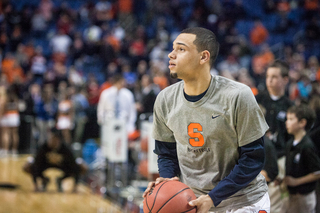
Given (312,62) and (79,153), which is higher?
(312,62)

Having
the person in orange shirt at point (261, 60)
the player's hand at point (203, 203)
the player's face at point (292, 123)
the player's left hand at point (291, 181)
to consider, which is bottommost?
the player's left hand at point (291, 181)

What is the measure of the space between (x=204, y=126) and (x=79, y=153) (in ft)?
24.7

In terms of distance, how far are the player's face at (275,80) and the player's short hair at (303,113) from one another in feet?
0.72

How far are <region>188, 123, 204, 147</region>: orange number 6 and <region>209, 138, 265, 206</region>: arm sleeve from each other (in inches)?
10.0

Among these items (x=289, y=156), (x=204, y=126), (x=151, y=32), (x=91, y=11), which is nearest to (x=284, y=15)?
(x=151, y=32)

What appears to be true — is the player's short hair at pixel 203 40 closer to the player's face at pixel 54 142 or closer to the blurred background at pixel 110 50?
the player's face at pixel 54 142

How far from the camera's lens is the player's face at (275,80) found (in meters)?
3.61

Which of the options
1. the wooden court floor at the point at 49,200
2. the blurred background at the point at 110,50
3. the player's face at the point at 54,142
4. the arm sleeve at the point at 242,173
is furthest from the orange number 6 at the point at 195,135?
the blurred background at the point at 110,50

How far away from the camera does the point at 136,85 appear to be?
1034cm

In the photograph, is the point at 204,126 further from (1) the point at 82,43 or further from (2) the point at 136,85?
(1) the point at 82,43

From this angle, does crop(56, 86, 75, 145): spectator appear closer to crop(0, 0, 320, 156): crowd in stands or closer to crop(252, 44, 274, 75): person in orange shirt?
crop(0, 0, 320, 156): crowd in stands

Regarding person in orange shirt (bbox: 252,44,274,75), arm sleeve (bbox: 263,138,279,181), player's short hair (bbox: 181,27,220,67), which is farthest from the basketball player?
person in orange shirt (bbox: 252,44,274,75)

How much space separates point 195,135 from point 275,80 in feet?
4.96

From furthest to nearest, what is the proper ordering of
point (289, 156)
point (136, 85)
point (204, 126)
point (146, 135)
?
1. point (136, 85)
2. point (146, 135)
3. point (289, 156)
4. point (204, 126)
